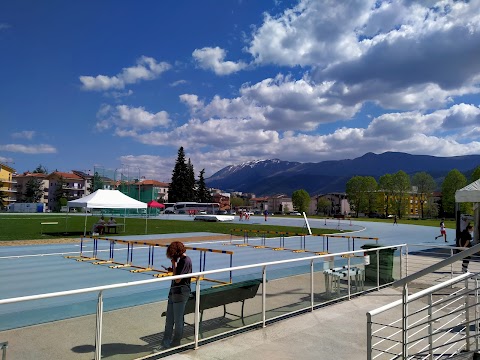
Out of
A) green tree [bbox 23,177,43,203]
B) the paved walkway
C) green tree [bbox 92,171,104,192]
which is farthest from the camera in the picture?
green tree [bbox 23,177,43,203]

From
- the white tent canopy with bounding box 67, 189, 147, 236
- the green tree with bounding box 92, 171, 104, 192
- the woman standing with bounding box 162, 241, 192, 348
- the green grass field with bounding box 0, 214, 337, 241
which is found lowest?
the green grass field with bounding box 0, 214, 337, 241

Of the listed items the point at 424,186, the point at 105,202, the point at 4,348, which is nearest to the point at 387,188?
the point at 424,186

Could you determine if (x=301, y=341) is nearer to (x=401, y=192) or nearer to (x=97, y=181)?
(x=97, y=181)

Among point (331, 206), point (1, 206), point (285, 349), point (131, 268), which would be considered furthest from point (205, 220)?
point (331, 206)

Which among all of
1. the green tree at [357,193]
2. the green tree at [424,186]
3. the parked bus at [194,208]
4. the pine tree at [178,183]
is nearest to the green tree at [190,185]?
the pine tree at [178,183]

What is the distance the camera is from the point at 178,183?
322 feet

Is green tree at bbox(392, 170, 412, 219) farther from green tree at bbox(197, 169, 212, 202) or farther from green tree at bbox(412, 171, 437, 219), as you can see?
green tree at bbox(197, 169, 212, 202)

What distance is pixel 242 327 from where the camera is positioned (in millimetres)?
6621

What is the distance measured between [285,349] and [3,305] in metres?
3.61

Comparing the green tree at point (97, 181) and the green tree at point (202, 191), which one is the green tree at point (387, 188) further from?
the green tree at point (97, 181)

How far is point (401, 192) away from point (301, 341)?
308 feet

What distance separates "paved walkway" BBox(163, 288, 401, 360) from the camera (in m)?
5.47

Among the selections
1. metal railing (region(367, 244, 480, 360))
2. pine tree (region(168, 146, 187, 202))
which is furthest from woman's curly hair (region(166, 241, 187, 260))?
pine tree (region(168, 146, 187, 202))

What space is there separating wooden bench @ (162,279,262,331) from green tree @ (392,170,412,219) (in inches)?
3517
